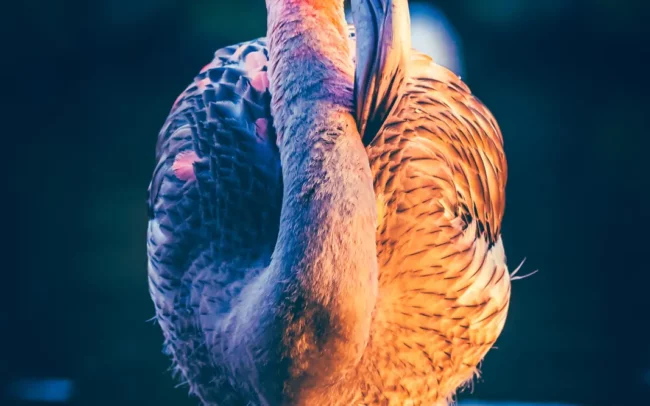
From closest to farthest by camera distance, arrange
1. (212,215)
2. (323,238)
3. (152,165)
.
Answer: (323,238)
(212,215)
(152,165)

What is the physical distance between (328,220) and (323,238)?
31mm

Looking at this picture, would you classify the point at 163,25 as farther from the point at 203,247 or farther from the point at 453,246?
the point at 453,246

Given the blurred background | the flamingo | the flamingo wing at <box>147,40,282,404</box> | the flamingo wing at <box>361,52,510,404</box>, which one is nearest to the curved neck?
the flamingo

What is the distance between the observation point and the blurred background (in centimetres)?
226

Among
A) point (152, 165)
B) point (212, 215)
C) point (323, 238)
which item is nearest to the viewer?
point (323, 238)

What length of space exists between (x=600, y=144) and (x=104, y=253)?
6.46 ft

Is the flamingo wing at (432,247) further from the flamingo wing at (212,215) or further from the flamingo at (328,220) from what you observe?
the flamingo wing at (212,215)

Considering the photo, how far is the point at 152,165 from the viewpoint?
8.83 ft

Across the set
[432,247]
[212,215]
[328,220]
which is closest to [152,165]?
[212,215]

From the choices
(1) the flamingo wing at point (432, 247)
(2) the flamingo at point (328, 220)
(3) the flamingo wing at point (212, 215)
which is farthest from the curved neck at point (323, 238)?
(3) the flamingo wing at point (212, 215)

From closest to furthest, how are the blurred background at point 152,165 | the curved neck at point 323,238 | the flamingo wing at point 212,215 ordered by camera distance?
1. the curved neck at point 323,238
2. the flamingo wing at point 212,215
3. the blurred background at point 152,165

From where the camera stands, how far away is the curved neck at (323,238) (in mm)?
1079

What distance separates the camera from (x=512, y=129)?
258 cm

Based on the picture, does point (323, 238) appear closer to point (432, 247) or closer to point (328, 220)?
point (328, 220)
